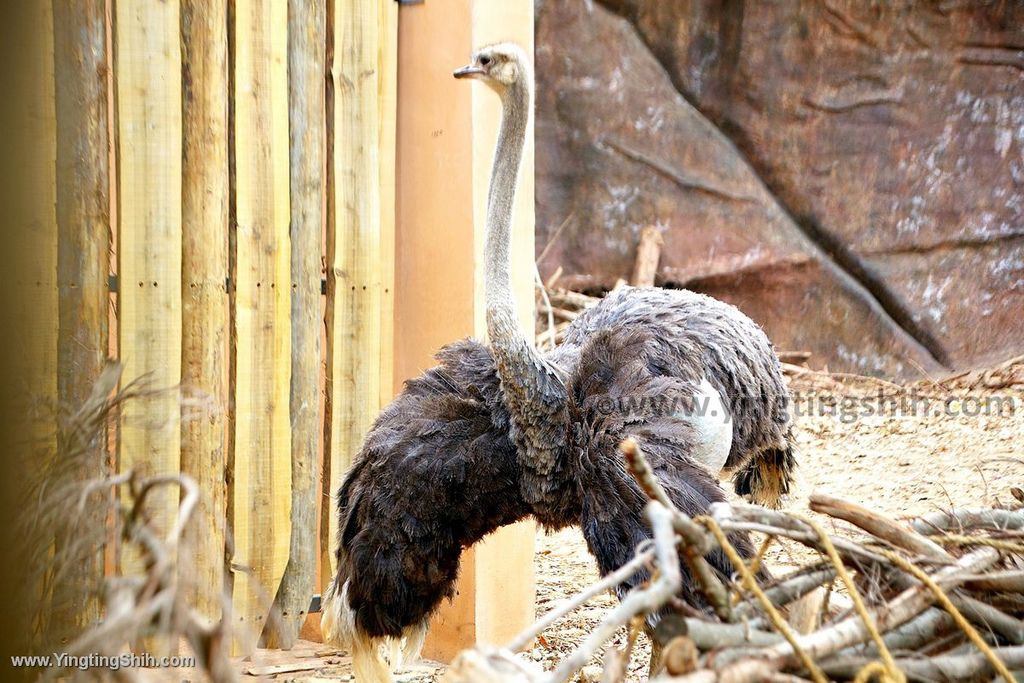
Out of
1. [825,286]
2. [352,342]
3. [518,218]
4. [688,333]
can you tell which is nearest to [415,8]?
[518,218]

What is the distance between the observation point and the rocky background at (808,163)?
912cm

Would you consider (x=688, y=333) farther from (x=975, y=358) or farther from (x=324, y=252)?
(x=975, y=358)

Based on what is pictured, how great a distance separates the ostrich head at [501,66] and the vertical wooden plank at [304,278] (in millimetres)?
649

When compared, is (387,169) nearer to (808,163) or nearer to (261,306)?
(261,306)

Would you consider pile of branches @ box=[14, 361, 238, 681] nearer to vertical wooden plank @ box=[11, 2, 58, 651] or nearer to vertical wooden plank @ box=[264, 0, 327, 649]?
vertical wooden plank @ box=[11, 2, 58, 651]

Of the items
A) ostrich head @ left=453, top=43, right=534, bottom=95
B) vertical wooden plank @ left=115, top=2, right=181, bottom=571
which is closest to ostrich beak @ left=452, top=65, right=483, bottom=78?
ostrich head @ left=453, top=43, right=534, bottom=95

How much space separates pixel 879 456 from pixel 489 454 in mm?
4022

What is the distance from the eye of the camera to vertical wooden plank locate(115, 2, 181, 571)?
3.66 m

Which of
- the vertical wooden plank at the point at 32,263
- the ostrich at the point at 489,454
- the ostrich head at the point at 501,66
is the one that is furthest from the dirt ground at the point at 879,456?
the ostrich head at the point at 501,66

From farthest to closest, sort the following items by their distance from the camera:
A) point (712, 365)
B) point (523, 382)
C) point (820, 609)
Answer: point (712, 365)
point (523, 382)
point (820, 609)

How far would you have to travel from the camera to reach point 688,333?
420 cm

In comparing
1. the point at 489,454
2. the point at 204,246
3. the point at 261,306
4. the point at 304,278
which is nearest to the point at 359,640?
the point at 489,454

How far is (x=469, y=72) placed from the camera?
388 cm

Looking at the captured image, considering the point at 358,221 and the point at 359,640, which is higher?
the point at 358,221
